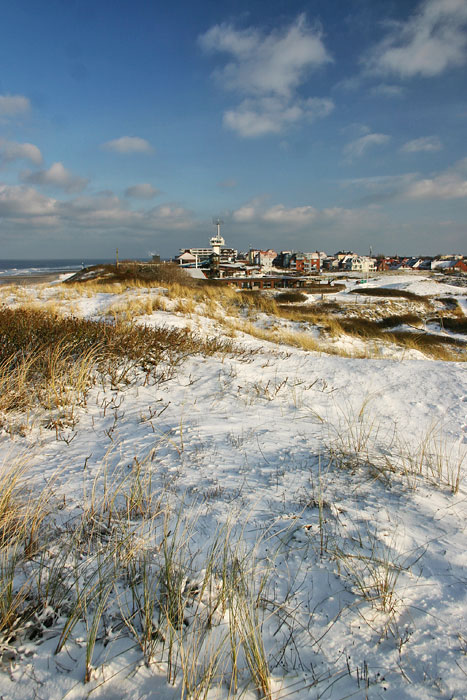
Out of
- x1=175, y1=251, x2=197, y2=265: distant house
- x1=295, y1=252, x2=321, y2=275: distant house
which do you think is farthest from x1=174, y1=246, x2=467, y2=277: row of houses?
x1=175, y1=251, x2=197, y2=265: distant house

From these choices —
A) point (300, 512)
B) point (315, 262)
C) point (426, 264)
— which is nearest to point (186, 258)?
A: point (315, 262)

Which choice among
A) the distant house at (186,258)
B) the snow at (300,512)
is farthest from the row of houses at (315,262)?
the snow at (300,512)

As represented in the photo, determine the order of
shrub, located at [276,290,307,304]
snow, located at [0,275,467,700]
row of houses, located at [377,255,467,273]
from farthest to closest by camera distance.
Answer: row of houses, located at [377,255,467,273] → shrub, located at [276,290,307,304] → snow, located at [0,275,467,700]

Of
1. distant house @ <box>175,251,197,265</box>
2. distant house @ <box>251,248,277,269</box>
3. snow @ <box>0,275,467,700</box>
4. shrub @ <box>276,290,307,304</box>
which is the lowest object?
snow @ <box>0,275,467,700</box>

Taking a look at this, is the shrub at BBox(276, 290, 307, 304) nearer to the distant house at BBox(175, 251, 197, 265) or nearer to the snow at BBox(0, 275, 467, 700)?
the snow at BBox(0, 275, 467, 700)

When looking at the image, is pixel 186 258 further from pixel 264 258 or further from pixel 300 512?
pixel 300 512

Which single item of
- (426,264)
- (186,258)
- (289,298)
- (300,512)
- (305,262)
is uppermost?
(305,262)

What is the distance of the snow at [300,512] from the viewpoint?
3.99 ft

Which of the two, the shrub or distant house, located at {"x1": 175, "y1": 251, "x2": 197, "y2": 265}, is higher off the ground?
distant house, located at {"x1": 175, "y1": 251, "x2": 197, "y2": 265}

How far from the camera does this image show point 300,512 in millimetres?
2131

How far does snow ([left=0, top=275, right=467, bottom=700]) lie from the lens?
47.9 inches

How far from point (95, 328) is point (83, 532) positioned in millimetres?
4280

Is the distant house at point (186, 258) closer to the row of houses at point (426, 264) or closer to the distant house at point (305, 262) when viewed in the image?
the distant house at point (305, 262)

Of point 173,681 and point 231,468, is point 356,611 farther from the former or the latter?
point 231,468
